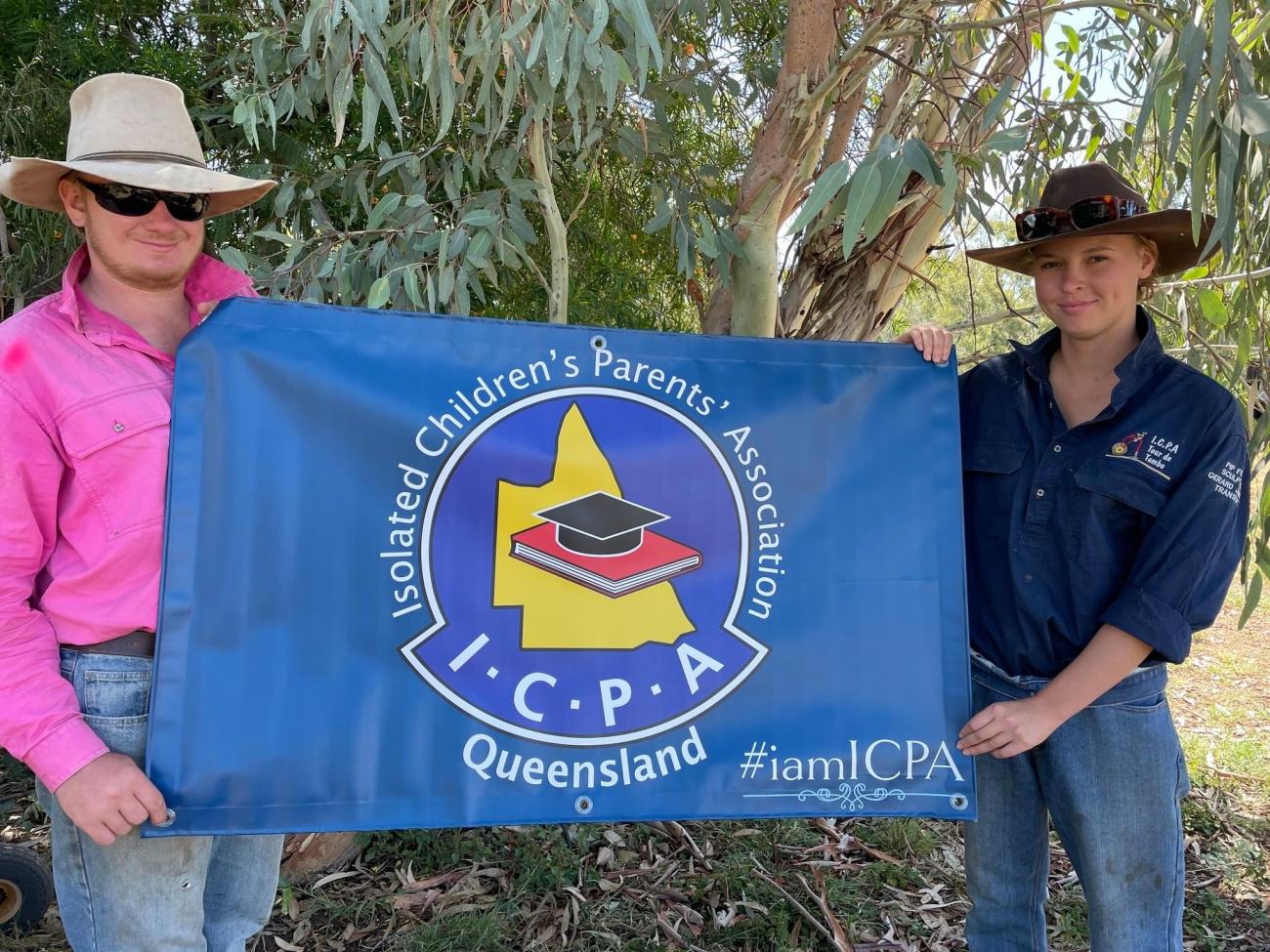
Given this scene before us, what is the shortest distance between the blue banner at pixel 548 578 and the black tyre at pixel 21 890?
52.6 inches

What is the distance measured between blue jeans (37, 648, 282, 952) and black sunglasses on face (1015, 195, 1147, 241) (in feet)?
5.79

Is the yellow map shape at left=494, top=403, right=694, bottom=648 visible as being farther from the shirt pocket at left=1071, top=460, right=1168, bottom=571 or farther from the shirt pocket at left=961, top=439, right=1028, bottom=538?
the shirt pocket at left=1071, top=460, right=1168, bottom=571

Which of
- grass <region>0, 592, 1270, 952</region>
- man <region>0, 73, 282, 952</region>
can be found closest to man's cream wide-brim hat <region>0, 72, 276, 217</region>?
man <region>0, 73, 282, 952</region>

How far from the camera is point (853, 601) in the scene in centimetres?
196

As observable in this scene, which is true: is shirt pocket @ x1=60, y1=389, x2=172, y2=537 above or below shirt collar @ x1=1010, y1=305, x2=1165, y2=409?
below

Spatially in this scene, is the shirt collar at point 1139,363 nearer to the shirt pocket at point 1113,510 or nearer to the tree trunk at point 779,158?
the shirt pocket at point 1113,510

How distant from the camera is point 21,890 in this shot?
2.57m

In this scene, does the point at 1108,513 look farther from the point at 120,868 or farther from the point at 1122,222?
the point at 120,868

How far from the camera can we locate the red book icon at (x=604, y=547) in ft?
6.08

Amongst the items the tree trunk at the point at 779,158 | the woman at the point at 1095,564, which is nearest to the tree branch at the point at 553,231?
the tree trunk at the point at 779,158

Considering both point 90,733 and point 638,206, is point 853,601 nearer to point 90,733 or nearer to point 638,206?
point 90,733

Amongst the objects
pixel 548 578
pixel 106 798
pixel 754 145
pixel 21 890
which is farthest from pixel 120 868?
pixel 754 145

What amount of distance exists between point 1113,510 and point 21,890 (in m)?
2.74

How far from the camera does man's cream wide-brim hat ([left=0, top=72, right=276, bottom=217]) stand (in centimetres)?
155
